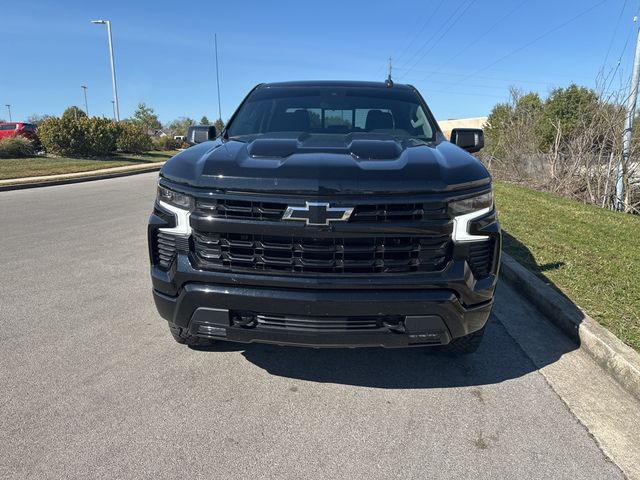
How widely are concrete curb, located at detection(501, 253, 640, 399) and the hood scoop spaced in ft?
6.46

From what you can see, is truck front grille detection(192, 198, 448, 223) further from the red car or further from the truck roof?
the red car

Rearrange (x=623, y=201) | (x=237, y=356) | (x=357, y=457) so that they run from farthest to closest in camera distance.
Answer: (x=623, y=201)
(x=237, y=356)
(x=357, y=457)

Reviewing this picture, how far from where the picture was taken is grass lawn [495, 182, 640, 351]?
4.07 metres

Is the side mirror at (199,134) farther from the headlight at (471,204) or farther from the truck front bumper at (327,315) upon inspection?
the headlight at (471,204)

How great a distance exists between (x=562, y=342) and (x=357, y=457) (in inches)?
84.5

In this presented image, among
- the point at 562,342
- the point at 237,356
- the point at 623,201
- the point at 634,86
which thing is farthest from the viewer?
the point at 623,201

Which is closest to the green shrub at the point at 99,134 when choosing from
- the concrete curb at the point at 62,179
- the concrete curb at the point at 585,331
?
the concrete curb at the point at 62,179

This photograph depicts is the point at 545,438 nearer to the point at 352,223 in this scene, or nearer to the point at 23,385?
the point at 352,223

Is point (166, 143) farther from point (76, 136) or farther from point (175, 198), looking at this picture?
point (175, 198)

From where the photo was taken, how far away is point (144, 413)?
276 centimetres

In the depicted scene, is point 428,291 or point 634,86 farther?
point 634,86

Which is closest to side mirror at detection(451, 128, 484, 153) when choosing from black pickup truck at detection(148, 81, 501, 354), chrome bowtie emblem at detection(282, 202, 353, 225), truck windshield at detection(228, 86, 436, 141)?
truck windshield at detection(228, 86, 436, 141)

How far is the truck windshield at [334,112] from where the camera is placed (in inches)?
159

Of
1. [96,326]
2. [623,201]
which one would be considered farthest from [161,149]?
[96,326]
